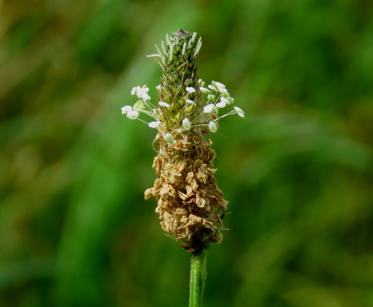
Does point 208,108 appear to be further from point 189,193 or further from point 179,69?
point 189,193

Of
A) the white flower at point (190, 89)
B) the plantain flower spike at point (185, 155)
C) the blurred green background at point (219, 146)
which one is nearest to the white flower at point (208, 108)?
the plantain flower spike at point (185, 155)

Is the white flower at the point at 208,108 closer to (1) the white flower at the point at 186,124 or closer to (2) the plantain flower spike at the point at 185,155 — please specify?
(2) the plantain flower spike at the point at 185,155

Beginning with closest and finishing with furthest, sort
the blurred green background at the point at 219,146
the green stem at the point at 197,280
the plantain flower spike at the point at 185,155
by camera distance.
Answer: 1. the green stem at the point at 197,280
2. the plantain flower spike at the point at 185,155
3. the blurred green background at the point at 219,146

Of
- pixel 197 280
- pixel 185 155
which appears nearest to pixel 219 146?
pixel 185 155

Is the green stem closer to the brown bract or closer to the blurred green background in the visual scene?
the brown bract

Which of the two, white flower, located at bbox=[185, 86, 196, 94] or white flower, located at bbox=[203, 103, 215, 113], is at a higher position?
white flower, located at bbox=[185, 86, 196, 94]

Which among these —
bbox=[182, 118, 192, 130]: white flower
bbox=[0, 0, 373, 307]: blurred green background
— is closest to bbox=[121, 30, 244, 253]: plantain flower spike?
bbox=[182, 118, 192, 130]: white flower
